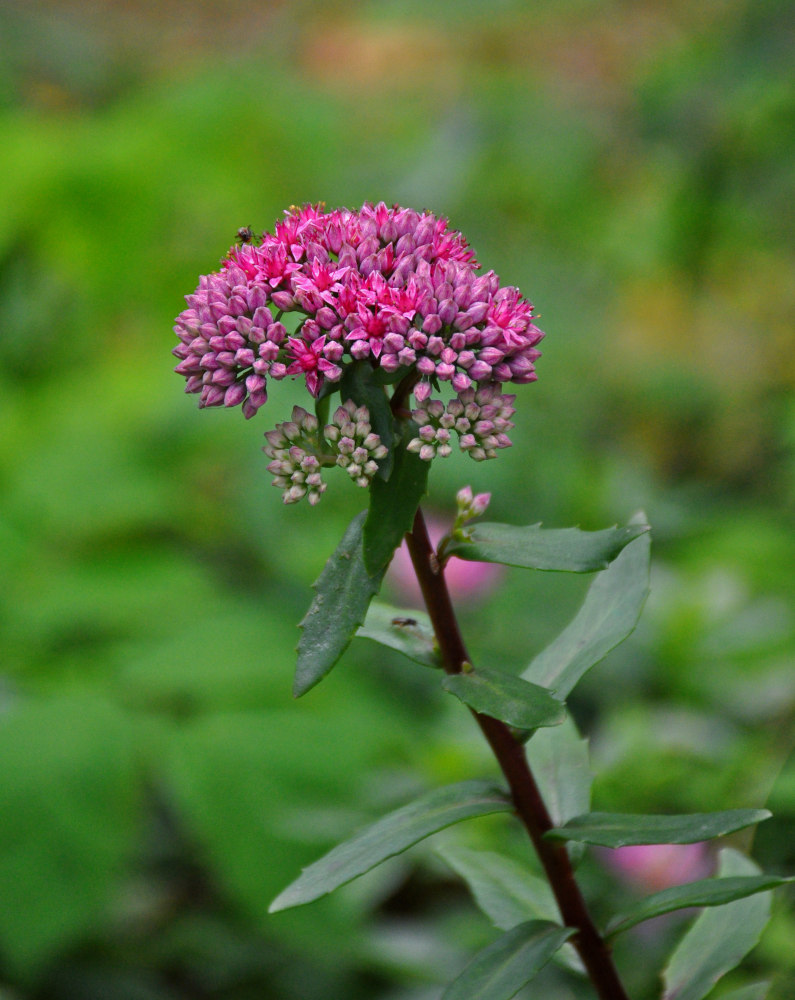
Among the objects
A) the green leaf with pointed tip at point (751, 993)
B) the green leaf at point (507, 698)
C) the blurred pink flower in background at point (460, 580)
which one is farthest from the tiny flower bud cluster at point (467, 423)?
the blurred pink flower in background at point (460, 580)

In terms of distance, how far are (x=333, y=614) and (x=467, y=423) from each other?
0.54 feet

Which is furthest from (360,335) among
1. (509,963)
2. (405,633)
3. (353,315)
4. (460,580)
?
(460,580)

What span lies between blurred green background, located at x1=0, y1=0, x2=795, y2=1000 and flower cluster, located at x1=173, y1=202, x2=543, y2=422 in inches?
18.2

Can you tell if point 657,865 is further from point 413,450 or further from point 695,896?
point 413,450

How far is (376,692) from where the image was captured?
6.20 ft

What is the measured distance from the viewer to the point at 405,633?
0.84 metres

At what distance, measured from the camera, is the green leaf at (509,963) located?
2.42 feet

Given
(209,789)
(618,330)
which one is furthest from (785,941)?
(618,330)

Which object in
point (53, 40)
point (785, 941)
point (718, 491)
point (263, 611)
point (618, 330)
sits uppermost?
point (53, 40)

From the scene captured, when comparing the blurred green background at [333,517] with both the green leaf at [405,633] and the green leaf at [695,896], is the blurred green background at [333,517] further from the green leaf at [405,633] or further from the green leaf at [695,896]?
the green leaf at [695,896]

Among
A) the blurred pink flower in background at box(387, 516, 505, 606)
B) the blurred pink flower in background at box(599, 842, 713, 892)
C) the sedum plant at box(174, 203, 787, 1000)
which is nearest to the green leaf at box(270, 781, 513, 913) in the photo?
the sedum plant at box(174, 203, 787, 1000)

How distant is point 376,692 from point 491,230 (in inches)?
89.6

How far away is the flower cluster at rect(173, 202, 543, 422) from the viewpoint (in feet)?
2.29

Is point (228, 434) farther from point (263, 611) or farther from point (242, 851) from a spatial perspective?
point (242, 851)
